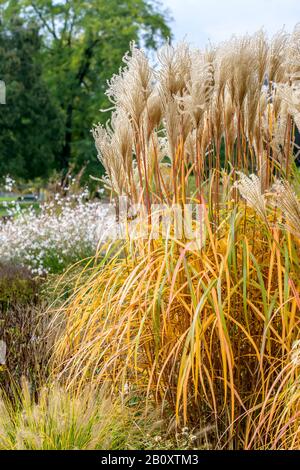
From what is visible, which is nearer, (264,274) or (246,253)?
(246,253)

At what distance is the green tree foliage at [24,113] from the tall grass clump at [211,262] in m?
23.3

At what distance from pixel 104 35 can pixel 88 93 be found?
271 centimetres

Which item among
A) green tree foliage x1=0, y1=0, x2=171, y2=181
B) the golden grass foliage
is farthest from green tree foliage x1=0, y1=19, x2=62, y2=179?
the golden grass foliage

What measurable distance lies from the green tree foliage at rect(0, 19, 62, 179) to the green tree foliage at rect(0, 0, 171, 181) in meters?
2.16

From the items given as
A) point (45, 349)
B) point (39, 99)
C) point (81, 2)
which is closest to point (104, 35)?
point (81, 2)

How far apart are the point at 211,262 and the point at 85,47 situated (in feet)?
96.1

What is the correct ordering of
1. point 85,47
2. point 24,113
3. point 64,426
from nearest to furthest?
1. point 64,426
2. point 24,113
3. point 85,47

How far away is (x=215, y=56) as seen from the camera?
421cm

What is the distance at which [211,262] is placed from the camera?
385 cm

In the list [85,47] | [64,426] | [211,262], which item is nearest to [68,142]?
[85,47]

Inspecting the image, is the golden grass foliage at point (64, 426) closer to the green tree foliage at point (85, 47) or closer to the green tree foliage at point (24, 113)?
the green tree foliage at point (24, 113)

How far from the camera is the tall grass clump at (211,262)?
3738 millimetres

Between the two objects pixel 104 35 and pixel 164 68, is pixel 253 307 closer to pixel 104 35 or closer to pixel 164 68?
pixel 164 68

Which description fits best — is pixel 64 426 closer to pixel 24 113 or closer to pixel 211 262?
pixel 211 262
